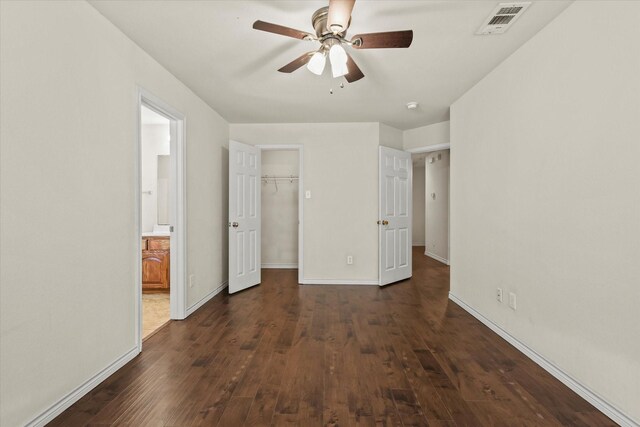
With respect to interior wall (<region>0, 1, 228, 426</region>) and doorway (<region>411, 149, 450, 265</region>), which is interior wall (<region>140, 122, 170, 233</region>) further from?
doorway (<region>411, 149, 450, 265</region>)

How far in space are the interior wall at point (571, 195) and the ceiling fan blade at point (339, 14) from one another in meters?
1.46

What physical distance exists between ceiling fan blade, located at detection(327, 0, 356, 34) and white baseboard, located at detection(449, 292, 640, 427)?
2.55 m

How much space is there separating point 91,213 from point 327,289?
3.00 meters

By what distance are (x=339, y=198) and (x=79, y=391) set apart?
3.47 meters

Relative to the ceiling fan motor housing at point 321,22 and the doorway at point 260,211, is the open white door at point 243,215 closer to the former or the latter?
the doorway at point 260,211

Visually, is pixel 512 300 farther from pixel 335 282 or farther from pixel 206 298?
pixel 206 298

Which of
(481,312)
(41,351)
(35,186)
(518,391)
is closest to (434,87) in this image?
(481,312)

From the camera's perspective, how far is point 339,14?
1.56 meters

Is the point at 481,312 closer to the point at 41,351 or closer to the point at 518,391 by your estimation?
the point at 518,391

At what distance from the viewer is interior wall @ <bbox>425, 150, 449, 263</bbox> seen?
658 centimetres

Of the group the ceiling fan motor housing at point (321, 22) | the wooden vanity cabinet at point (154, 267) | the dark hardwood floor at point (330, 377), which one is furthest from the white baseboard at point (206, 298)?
the ceiling fan motor housing at point (321, 22)

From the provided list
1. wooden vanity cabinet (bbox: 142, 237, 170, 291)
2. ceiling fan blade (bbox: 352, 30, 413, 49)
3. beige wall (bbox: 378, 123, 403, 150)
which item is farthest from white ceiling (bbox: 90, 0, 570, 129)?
wooden vanity cabinet (bbox: 142, 237, 170, 291)

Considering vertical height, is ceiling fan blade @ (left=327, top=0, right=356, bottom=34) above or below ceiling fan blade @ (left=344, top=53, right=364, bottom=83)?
below

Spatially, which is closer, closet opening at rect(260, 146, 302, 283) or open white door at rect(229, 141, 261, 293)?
open white door at rect(229, 141, 261, 293)
